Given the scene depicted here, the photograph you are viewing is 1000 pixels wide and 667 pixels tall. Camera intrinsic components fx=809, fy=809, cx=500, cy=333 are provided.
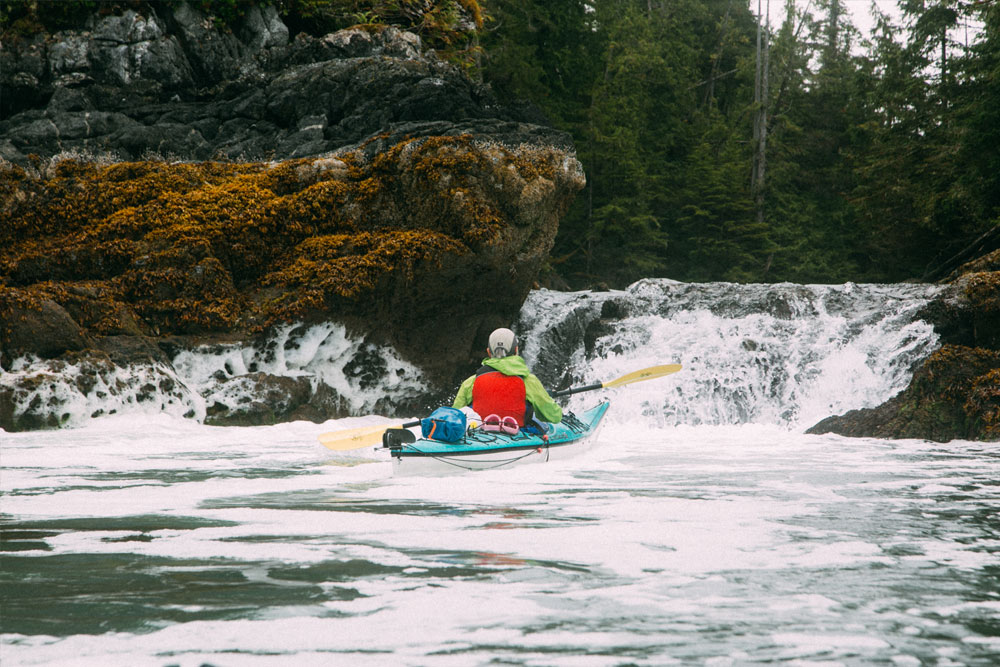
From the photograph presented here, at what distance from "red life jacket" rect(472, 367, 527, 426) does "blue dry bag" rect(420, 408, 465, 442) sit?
2.13ft

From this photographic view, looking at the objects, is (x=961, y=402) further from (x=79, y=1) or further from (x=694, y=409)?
(x=79, y=1)

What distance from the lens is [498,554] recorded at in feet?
13.7

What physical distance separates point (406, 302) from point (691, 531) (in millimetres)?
8795

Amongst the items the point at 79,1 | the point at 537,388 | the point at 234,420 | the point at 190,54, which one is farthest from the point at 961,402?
the point at 79,1

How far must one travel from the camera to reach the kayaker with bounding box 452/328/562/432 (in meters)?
7.87

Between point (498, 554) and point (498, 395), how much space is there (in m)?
3.73

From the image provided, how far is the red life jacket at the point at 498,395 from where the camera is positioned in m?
7.87

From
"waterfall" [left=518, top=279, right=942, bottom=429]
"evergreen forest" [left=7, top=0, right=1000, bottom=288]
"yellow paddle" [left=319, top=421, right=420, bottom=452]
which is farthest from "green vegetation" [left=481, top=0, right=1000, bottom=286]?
"yellow paddle" [left=319, top=421, right=420, bottom=452]

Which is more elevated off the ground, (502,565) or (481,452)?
(481,452)

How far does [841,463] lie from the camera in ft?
26.0

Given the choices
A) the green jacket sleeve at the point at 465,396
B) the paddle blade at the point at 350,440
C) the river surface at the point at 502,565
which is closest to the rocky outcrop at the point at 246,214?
the paddle blade at the point at 350,440

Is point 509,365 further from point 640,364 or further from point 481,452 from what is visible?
point 640,364

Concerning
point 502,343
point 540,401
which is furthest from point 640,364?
point 502,343

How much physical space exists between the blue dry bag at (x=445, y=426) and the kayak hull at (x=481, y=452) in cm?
6
